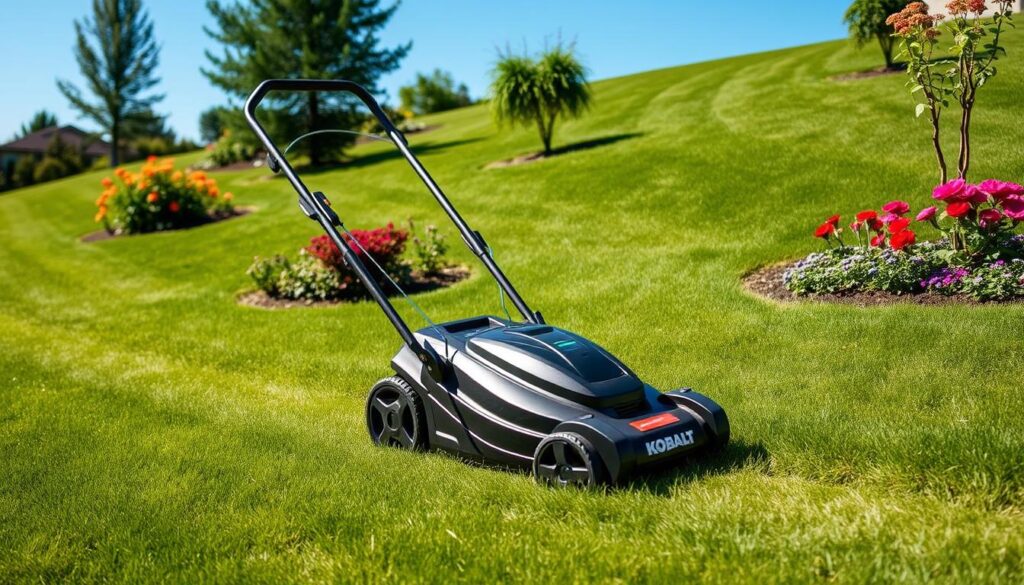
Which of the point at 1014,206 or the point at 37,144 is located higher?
the point at 37,144

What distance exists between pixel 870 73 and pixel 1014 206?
12293mm

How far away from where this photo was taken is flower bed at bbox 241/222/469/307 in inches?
376

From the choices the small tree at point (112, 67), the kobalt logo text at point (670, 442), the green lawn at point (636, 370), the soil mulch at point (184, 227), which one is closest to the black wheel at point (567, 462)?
the green lawn at point (636, 370)

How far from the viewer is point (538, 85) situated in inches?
598

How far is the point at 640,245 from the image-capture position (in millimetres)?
9680

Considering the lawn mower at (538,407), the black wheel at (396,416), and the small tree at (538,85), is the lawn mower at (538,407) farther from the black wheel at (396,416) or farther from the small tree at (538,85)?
the small tree at (538,85)

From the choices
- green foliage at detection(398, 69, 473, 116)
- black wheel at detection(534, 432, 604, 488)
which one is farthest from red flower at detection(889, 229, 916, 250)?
green foliage at detection(398, 69, 473, 116)

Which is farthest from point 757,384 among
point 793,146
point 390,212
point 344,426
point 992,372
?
point 390,212

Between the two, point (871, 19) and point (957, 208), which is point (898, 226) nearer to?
point (957, 208)

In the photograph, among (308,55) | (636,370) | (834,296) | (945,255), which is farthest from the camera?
(308,55)

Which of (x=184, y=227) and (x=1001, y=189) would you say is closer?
(x=1001, y=189)

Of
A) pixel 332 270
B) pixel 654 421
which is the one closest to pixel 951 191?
pixel 654 421

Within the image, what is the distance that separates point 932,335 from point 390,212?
33.4 feet

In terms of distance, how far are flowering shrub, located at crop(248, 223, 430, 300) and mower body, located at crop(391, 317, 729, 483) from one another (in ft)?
17.5
